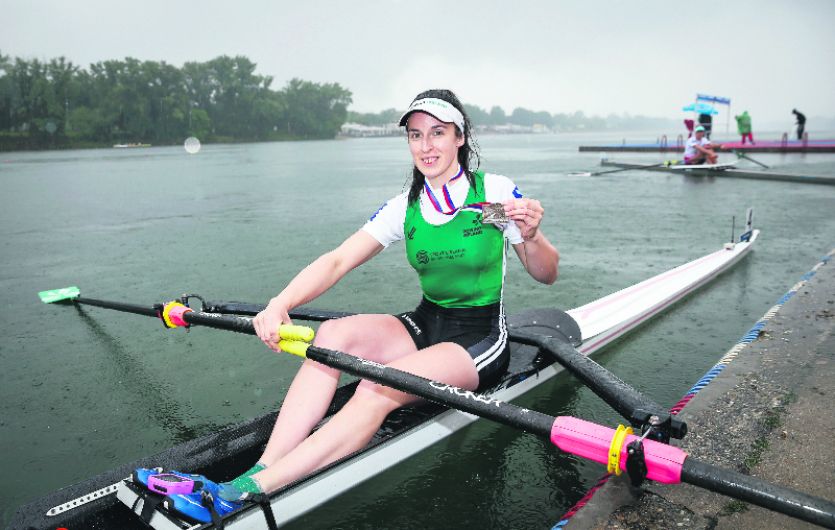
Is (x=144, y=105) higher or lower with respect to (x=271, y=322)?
higher

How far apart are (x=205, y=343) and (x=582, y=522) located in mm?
4098

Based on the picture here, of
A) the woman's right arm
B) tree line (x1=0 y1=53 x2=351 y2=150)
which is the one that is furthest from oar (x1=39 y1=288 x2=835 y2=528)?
tree line (x1=0 y1=53 x2=351 y2=150)

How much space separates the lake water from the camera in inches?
122

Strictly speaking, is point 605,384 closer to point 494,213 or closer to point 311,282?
point 494,213

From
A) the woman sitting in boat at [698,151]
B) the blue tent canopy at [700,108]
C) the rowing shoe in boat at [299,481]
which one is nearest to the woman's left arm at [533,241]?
the rowing shoe in boat at [299,481]

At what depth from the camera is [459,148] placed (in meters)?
3.17

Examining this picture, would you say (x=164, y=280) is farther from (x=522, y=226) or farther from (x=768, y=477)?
(x=768, y=477)

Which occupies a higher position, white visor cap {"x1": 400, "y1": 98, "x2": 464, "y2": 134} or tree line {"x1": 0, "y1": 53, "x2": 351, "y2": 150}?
tree line {"x1": 0, "y1": 53, "x2": 351, "y2": 150}

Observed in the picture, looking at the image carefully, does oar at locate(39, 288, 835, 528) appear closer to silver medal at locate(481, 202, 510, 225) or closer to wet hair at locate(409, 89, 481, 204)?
silver medal at locate(481, 202, 510, 225)

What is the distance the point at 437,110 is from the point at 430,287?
992 mm

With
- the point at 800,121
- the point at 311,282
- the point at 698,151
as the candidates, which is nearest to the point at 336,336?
the point at 311,282

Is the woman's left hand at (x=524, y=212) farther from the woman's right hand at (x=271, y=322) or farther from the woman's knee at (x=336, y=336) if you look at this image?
the woman's right hand at (x=271, y=322)

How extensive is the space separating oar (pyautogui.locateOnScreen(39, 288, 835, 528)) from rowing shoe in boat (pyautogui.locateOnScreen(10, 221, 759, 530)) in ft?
1.49

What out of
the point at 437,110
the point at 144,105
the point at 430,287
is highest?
the point at 144,105
